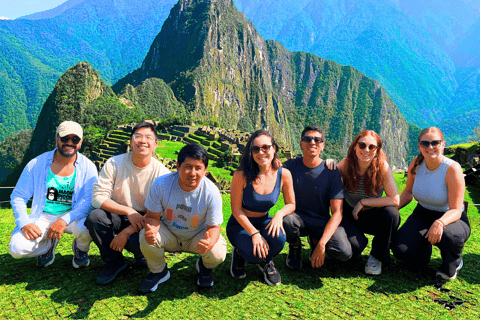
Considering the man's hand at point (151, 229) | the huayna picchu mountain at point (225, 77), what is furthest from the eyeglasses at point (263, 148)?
the huayna picchu mountain at point (225, 77)

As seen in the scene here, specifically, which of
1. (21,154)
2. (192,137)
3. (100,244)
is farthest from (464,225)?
(21,154)

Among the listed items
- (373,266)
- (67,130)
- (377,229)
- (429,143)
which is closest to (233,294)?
(373,266)

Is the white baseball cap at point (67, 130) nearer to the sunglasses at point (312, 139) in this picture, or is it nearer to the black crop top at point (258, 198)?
the black crop top at point (258, 198)

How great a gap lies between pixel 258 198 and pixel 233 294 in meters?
0.96

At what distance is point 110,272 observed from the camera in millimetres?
3354

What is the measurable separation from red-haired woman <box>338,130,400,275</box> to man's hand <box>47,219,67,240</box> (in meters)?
2.96

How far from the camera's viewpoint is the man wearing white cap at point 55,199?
3.35 metres

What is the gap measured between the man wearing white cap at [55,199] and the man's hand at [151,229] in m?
0.83

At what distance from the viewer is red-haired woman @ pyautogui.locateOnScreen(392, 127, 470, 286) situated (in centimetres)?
345

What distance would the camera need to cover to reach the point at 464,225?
3582 millimetres

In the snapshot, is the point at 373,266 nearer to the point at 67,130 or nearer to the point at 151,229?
the point at 151,229

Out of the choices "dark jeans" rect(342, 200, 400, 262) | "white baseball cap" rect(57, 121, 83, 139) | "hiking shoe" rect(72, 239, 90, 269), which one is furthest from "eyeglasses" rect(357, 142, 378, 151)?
"hiking shoe" rect(72, 239, 90, 269)

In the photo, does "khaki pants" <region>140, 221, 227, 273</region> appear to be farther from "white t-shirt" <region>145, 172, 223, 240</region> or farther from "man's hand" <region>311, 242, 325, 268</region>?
"man's hand" <region>311, 242, 325, 268</region>

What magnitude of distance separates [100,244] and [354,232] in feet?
8.68
